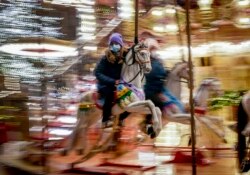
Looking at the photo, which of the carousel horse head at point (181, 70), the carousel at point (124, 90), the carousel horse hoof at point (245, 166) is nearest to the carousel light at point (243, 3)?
the carousel at point (124, 90)

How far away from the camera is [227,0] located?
18.3 ft

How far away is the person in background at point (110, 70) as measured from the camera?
14.5ft

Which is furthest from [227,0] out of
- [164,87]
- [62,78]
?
[62,78]

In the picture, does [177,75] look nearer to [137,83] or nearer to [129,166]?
[137,83]

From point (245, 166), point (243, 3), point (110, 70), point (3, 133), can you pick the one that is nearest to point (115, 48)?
point (110, 70)

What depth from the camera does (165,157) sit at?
18.3 feet

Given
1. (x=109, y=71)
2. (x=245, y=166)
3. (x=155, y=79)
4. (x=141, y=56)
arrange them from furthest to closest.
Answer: (x=155, y=79) < (x=109, y=71) < (x=245, y=166) < (x=141, y=56)

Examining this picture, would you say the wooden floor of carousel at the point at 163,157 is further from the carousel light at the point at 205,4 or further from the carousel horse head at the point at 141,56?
the carousel light at the point at 205,4

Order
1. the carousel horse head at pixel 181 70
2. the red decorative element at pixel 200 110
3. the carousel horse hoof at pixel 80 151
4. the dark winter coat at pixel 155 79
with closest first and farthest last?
the dark winter coat at pixel 155 79 → the carousel horse head at pixel 181 70 → the red decorative element at pixel 200 110 → the carousel horse hoof at pixel 80 151

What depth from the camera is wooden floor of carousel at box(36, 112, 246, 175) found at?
473cm

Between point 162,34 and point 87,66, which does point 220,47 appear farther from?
point 87,66

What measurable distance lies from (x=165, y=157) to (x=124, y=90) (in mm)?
1514

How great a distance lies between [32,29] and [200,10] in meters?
2.90

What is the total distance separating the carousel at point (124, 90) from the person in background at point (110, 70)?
65 mm
